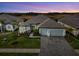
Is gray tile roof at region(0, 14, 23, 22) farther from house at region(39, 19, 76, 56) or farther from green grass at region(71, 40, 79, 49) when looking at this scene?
green grass at region(71, 40, 79, 49)

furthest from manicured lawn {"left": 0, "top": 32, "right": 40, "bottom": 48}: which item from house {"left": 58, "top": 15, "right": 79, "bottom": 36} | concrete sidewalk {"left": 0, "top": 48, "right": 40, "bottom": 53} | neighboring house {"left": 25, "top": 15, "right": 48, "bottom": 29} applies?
house {"left": 58, "top": 15, "right": 79, "bottom": 36}

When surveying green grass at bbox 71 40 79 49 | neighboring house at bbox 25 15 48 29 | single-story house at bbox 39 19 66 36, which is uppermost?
neighboring house at bbox 25 15 48 29

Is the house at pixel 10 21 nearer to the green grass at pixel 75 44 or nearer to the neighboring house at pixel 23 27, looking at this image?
the neighboring house at pixel 23 27

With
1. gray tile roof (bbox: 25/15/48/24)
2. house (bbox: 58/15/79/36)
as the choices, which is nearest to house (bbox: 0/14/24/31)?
gray tile roof (bbox: 25/15/48/24)

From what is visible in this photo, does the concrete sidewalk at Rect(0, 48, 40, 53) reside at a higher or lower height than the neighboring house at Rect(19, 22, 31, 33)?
lower

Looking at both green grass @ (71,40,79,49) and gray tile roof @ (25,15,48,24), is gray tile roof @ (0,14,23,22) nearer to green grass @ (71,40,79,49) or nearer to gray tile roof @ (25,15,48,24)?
gray tile roof @ (25,15,48,24)

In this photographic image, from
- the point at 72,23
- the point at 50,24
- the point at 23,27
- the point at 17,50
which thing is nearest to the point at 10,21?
the point at 23,27

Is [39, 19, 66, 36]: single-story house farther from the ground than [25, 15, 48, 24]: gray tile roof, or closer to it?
closer to it

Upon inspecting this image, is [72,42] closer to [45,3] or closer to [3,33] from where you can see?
[45,3]
